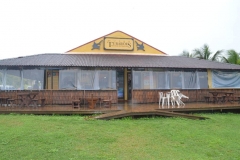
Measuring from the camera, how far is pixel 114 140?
5398mm

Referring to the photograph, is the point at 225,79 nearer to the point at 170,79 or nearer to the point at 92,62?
the point at 170,79

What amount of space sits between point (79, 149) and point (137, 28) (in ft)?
77.2

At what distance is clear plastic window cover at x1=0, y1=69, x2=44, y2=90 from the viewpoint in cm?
1124

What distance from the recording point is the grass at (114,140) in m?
4.45

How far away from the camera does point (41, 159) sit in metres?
4.08

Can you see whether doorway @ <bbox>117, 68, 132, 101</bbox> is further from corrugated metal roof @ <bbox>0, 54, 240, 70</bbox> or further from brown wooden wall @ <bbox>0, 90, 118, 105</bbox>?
brown wooden wall @ <bbox>0, 90, 118, 105</bbox>

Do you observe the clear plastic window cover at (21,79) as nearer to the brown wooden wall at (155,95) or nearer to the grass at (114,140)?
the grass at (114,140)

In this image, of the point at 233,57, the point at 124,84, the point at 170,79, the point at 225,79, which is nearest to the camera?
the point at 170,79

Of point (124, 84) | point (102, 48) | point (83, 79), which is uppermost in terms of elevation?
point (102, 48)

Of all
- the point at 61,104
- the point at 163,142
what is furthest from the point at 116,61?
the point at 163,142

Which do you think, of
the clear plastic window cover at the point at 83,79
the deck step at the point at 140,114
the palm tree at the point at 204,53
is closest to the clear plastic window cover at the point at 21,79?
the clear plastic window cover at the point at 83,79

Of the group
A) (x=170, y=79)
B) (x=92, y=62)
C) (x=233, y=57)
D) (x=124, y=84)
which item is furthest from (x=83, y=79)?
(x=233, y=57)

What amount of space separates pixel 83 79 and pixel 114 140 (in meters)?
6.74

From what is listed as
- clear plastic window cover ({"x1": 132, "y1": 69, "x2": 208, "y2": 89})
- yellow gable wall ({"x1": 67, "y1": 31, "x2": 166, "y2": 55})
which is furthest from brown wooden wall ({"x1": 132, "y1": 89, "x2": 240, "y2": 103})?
yellow gable wall ({"x1": 67, "y1": 31, "x2": 166, "y2": 55})
